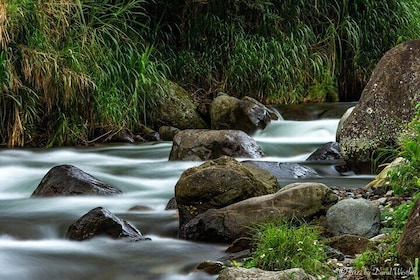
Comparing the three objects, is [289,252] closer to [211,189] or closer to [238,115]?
[211,189]

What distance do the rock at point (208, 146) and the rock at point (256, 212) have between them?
293 centimetres

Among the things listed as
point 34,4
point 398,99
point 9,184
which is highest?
point 34,4

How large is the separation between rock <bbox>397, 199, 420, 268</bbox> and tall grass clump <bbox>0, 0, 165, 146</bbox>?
5858 mm

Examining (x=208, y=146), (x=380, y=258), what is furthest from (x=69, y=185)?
(x=380, y=258)

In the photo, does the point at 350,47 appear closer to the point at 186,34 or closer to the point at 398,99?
the point at 186,34

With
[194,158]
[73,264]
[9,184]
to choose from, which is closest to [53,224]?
[73,264]

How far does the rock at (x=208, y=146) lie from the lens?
7.89 metres

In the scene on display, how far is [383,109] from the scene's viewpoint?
276 inches

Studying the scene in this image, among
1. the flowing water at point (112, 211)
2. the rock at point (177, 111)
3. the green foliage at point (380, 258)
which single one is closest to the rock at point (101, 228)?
the flowing water at point (112, 211)

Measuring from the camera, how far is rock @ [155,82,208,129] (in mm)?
10500

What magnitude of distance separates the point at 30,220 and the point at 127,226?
2.97ft

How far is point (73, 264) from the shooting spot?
4441mm

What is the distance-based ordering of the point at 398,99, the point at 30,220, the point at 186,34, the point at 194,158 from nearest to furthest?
1. the point at 30,220
2. the point at 398,99
3. the point at 194,158
4. the point at 186,34

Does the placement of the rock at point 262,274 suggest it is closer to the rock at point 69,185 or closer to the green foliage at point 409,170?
the green foliage at point 409,170
